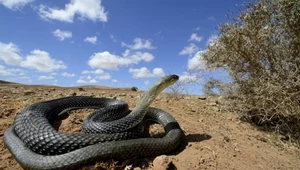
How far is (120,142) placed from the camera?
4258mm

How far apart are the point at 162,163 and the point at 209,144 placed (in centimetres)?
144

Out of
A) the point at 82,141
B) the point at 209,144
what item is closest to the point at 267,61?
the point at 209,144

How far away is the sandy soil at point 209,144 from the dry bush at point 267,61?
2.18 ft

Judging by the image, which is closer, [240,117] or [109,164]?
[109,164]

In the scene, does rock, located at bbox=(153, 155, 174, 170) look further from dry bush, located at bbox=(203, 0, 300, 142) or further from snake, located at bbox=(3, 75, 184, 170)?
dry bush, located at bbox=(203, 0, 300, 142)

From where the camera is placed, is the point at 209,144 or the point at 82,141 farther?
the point at 209,144

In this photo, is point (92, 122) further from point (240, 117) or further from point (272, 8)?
point (272, 8)

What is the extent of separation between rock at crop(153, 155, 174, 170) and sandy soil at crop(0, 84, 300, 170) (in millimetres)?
16

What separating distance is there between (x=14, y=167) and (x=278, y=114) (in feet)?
20.8

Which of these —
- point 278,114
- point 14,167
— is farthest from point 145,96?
point 278,114

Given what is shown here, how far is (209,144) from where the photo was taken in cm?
509

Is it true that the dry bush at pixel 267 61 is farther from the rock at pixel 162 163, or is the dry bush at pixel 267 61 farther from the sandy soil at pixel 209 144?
the rock at pixel 162 163

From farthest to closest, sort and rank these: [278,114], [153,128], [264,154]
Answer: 1. [278,114]
2. [153,128]
3. [264,154]

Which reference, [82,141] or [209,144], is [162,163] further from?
[209,144]
